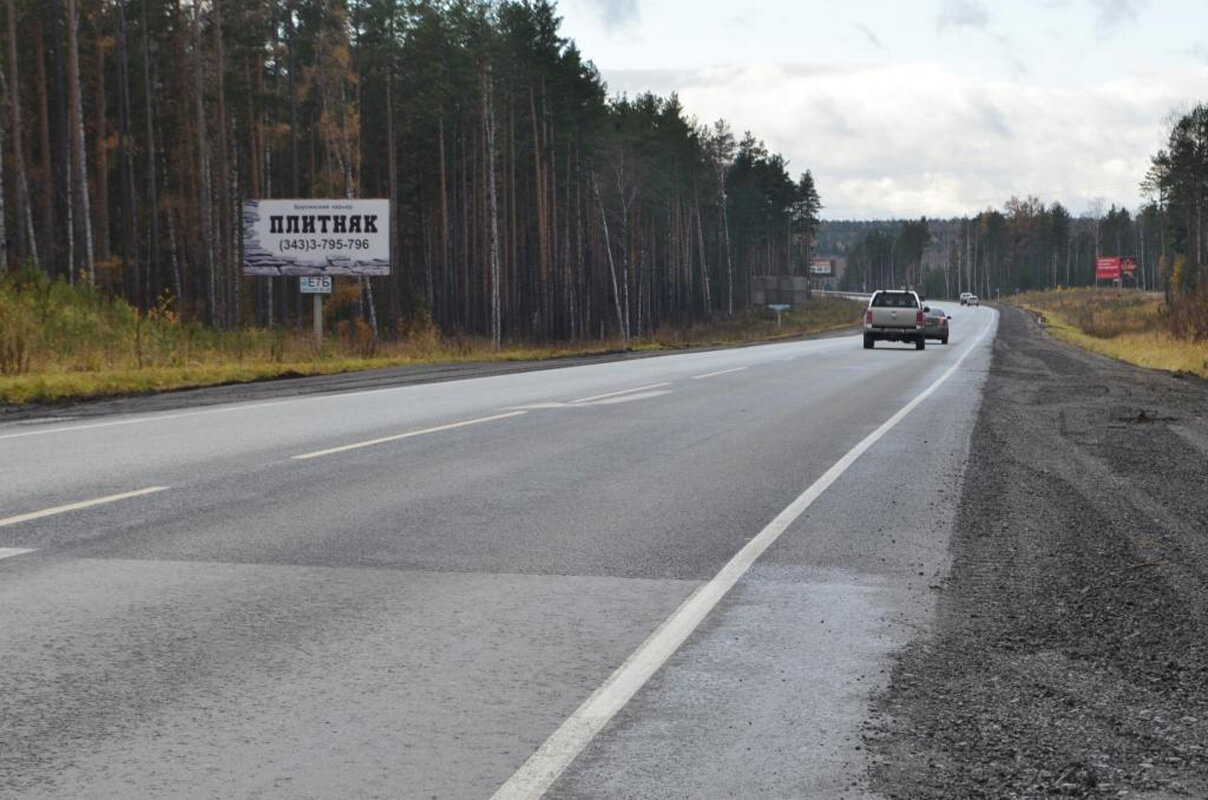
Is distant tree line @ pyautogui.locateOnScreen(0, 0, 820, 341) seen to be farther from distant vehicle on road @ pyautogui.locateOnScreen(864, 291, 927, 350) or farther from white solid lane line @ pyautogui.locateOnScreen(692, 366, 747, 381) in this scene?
white solid lane line @ pyautogui.locateOnScreen(692, 366, 747, 381)

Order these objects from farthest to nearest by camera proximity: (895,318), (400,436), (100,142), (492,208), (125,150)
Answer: (492,208)
(125,150)
(100,142)
(895,318)
(400,436)

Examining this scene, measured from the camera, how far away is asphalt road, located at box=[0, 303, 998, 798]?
3.92 m

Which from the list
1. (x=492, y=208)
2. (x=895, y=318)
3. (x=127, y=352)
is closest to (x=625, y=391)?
(x=127, y=352)

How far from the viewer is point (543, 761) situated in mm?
3893

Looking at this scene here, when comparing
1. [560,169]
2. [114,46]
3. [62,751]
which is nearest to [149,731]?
[62,751]

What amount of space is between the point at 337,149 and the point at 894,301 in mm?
25216

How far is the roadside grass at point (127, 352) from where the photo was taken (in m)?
20.1

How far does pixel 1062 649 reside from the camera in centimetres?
531

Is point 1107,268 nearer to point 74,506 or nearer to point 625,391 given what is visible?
point 625,391

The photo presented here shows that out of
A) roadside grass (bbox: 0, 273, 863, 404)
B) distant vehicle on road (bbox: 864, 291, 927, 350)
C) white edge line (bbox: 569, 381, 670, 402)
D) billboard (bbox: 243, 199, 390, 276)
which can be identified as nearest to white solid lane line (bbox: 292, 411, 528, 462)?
white edge line (bbox: 569, 381, 670, 402)

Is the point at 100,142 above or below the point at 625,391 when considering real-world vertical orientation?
above

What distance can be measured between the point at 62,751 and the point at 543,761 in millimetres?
1488

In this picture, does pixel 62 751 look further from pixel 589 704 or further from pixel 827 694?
pixel 827 694

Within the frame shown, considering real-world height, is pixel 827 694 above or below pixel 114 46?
below
